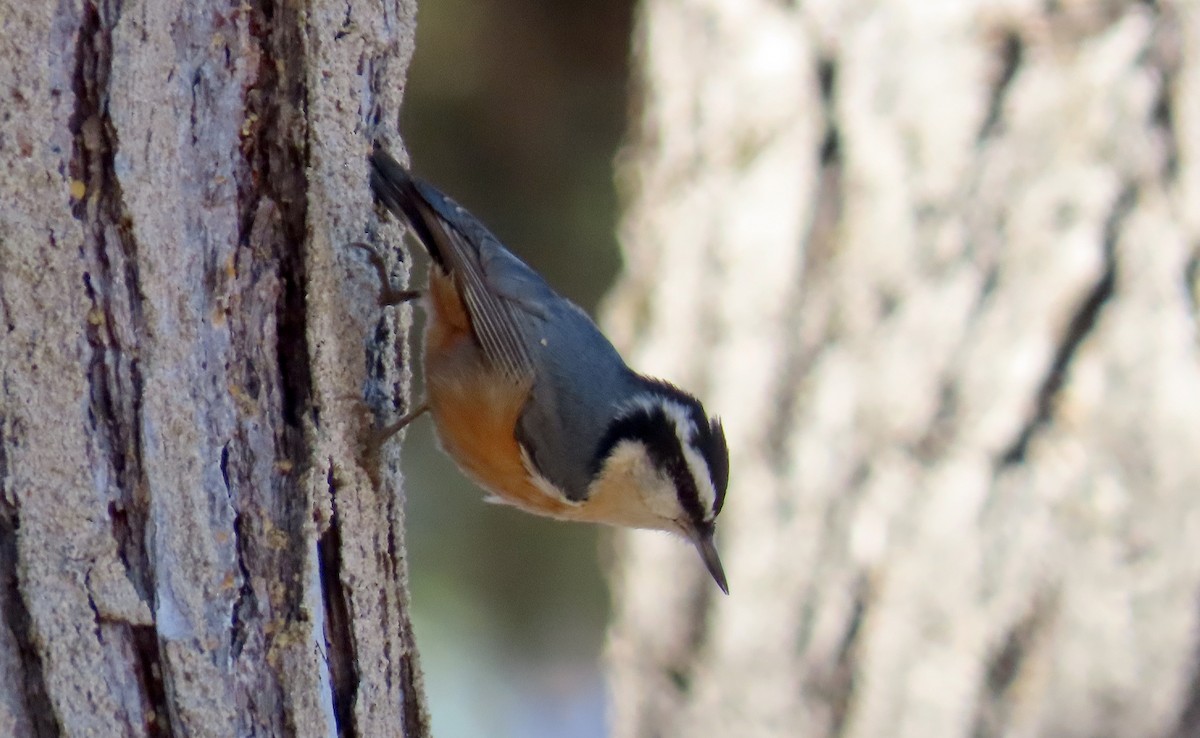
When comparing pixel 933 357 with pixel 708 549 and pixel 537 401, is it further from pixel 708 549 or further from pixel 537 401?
pixel 537 401

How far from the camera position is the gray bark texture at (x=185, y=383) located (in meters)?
1.39

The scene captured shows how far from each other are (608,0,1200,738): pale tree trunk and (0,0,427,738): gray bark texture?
166cm

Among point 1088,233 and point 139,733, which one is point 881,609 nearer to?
point 1088,233

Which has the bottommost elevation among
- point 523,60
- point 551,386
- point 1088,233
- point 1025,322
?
point 551,386

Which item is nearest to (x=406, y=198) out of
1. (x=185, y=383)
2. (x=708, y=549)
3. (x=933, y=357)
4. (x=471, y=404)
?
(x=471, y=404)

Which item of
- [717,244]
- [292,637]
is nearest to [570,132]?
[717,244]

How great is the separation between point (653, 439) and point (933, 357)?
1077mm

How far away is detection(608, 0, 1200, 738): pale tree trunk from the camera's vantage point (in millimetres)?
2898

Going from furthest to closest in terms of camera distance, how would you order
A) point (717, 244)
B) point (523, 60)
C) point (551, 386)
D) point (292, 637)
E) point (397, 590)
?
1. point (523, 60)
2. point (717, 244)
3. point (551, 386)
4. point (397, 590)
5. point (292, 637)

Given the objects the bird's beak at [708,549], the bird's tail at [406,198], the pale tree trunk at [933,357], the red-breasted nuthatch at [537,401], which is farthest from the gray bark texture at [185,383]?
the pale tree trunk at [933,357]

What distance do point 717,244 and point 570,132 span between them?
3.21 feet

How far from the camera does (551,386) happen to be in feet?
7.66

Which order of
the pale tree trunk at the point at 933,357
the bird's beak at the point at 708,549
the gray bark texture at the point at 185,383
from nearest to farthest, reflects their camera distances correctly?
the gray bark texture at the point at 185,383 → the bird's beak at the point at 708,549 → the pale tree trunk at the point at 933,357

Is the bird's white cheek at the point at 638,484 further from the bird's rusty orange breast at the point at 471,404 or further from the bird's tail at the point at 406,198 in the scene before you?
the bird's tail at the point at 406,198
